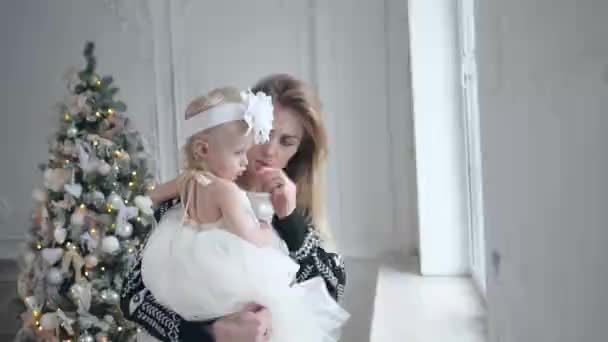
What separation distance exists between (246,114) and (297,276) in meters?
0.44

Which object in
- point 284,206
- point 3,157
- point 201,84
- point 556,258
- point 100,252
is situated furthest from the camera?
point 3,157

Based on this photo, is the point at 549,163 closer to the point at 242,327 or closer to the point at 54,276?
the point at 242,327

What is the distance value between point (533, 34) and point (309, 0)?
328 cm

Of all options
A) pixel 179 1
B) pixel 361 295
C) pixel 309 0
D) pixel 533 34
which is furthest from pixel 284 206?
pixel 179 1

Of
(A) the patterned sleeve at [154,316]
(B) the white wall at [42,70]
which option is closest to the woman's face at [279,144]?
(A) the patterned sleeve at [154,316]

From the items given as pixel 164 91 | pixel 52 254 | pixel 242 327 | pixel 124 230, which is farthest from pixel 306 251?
pixel 164 91

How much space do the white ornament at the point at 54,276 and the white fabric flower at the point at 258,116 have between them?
174 cm

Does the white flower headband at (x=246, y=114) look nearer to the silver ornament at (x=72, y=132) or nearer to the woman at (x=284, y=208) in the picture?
the woman at (x=284, y=208)

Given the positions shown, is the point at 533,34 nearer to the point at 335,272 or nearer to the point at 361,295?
the point at 335,272

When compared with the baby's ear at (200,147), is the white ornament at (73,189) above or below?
below

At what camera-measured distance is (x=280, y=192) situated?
59.3 inches

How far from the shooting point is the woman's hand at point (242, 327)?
1.30m

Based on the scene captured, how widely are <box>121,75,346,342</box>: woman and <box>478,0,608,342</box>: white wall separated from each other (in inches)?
35.3

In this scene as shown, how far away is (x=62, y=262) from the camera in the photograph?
110 inches
